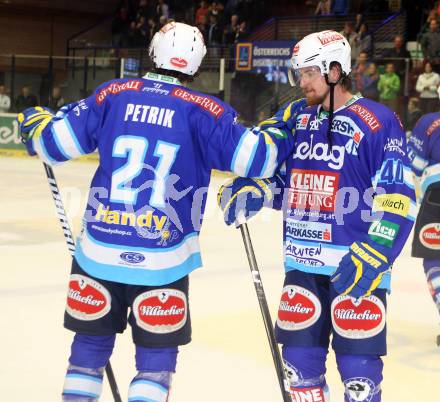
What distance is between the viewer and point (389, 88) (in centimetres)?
1161

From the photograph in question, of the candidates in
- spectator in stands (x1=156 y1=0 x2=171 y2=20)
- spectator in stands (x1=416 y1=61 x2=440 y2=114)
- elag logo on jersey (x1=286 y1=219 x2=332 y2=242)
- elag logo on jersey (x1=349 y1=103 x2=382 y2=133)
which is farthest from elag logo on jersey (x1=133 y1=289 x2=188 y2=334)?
spectator in stands (x1=156 y1=0 x2=171 y2=20)

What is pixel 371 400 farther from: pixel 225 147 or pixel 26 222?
pixel 26 222

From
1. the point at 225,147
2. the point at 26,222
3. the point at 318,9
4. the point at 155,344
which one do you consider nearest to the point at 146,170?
the point at 225,147

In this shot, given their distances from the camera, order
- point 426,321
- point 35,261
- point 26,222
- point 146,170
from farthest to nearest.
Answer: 1. point 26,222
2. point 35,261
3. point 426,321
4. point 146,170

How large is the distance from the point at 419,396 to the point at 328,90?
63.6 inches

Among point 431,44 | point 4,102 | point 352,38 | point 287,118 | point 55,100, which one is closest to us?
point 287,118

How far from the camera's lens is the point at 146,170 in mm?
2713

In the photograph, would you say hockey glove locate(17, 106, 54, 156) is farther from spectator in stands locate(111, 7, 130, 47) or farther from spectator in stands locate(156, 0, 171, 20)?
spectator in stands locate(111, 7, 130, 47)

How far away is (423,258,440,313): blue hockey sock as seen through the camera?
4.67 metres

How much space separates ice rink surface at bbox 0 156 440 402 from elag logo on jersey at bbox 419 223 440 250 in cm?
53

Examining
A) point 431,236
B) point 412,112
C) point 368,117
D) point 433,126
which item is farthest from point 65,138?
point 412,112

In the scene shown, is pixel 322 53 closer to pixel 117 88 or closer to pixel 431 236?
pixel 117 88

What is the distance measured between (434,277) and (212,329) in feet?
3.98

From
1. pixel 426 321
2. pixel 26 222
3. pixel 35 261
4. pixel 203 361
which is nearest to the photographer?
pixel 203 361
